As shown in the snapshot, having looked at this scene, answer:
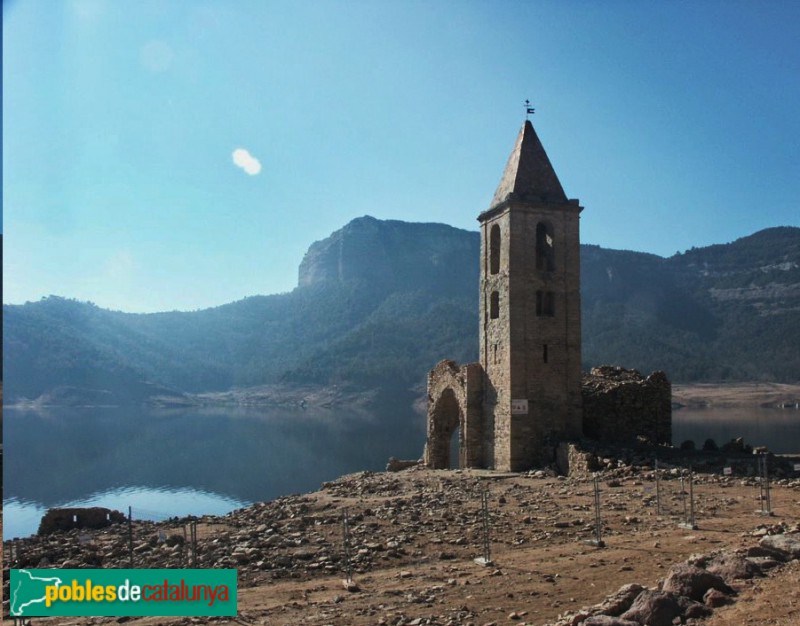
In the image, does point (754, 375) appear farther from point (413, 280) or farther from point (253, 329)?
point (253, 329)

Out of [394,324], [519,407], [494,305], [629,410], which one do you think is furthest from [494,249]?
[394,324]

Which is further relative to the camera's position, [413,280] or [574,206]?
[413,280]

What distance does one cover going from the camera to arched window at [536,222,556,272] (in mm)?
24078

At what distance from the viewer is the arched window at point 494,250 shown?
24.9 m

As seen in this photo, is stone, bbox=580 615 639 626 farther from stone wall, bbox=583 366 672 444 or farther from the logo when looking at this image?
stone wall, bbox=583 366 672 444

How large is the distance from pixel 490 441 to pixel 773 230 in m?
147

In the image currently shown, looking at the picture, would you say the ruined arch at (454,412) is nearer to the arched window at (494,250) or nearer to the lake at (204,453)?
the arched window at (494,250)

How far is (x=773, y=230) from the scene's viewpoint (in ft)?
497

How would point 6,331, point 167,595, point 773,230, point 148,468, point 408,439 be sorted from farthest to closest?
point 773,230
point 6,331
point 408,439
point 148,468
point 167,595

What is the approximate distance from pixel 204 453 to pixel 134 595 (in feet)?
158

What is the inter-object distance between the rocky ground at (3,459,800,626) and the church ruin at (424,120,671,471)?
3.80 metres

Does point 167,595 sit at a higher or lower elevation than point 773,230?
lower

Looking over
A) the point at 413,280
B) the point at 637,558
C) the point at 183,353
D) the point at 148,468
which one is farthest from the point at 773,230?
the point at 637,558

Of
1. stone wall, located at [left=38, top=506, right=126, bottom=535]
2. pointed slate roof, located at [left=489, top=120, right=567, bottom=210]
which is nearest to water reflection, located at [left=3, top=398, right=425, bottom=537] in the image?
stone wall, located at [left=38, top=506, right=126, bottom=535]
